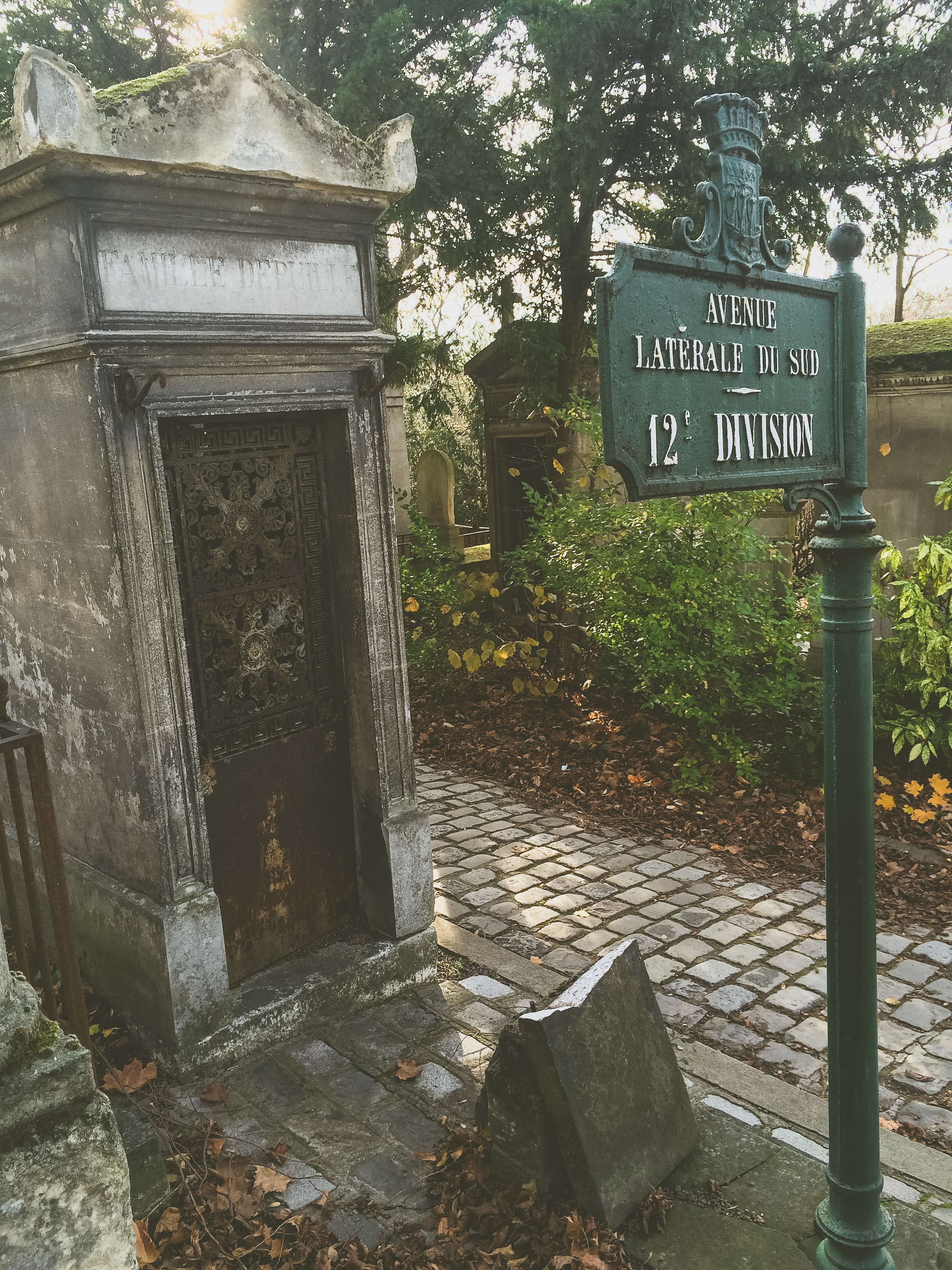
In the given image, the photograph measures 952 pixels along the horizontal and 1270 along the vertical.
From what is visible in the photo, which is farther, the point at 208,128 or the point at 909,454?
the point at 909,454

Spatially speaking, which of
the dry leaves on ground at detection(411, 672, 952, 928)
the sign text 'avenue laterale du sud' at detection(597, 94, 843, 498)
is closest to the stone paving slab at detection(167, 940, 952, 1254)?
the dry leaves on ground at detection(411, 672, 952, 928)

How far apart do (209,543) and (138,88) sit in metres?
1.72

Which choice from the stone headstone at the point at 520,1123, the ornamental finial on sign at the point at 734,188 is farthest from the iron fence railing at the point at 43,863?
the ornamental finial on sign at the point at 734,188

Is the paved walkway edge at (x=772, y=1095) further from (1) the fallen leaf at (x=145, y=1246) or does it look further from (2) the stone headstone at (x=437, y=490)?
(2) the stone headstone at (x=437, y=490)

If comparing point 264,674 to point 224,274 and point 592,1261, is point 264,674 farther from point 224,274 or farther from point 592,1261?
point 592,1261

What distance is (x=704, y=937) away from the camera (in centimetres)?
518

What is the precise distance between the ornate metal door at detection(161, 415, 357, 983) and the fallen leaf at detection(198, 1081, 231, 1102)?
0.60 m

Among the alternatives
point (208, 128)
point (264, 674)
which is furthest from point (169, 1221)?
point (208, 128)

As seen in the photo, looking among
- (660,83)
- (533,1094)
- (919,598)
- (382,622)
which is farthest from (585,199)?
(533,1094)

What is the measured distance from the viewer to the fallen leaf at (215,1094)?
12.4 feet

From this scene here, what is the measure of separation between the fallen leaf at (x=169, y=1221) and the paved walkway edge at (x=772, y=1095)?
1.93m

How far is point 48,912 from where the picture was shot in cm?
471

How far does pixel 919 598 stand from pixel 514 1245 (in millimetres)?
5154

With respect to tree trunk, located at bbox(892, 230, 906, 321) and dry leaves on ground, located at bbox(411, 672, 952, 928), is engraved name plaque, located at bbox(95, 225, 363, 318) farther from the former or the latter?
tree trunk, located at bbox(892, 230, 906, 321)
